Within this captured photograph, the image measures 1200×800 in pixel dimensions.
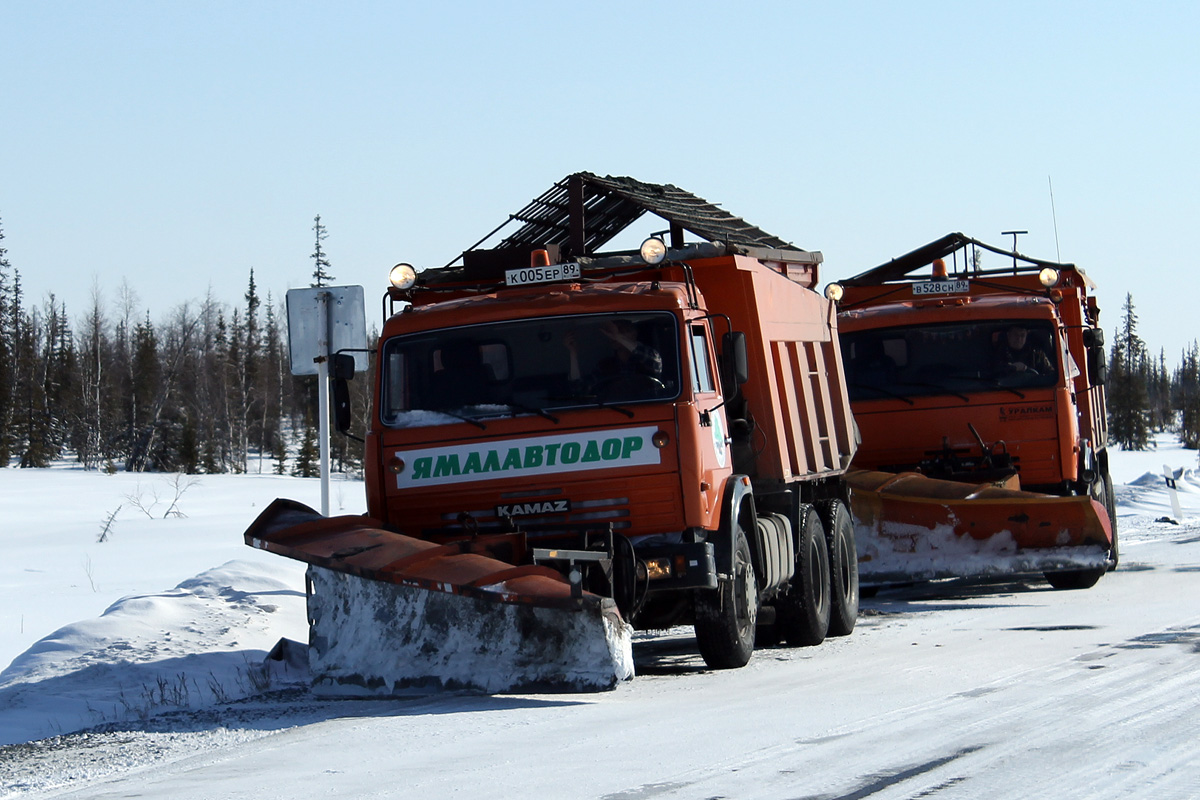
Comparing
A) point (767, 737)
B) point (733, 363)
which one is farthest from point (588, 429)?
point (767, 737)

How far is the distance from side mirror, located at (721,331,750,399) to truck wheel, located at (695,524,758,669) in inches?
35.3

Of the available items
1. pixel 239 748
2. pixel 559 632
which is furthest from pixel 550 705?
pixel 239 748

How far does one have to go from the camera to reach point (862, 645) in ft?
34.4

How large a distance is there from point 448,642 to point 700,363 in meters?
2.42

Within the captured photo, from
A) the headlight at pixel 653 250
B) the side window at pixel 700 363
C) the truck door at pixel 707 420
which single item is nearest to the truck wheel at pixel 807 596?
the truck door at pixel 707 420

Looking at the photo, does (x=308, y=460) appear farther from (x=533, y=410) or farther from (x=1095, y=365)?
(x=533, y=410)

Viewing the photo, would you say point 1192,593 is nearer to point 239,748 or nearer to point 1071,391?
point 1071,391

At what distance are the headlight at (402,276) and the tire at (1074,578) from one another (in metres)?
7.45

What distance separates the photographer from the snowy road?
5.41m

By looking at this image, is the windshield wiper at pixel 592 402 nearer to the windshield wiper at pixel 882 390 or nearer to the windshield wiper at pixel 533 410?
the windshield wiper at pixel 533 410

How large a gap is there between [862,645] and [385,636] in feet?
13.2

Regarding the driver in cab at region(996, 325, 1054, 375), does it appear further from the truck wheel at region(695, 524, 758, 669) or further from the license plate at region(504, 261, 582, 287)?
the license plate at region(504, 261, 582, 287)

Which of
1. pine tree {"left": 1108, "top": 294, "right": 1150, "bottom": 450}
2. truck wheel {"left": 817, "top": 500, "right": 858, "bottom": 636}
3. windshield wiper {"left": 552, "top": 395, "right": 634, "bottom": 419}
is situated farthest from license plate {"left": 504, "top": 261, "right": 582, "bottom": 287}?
pine tree {"left": 1108, "top": 294, "right": 1150, "bottom": 450}

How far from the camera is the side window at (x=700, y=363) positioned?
8.78 meters
